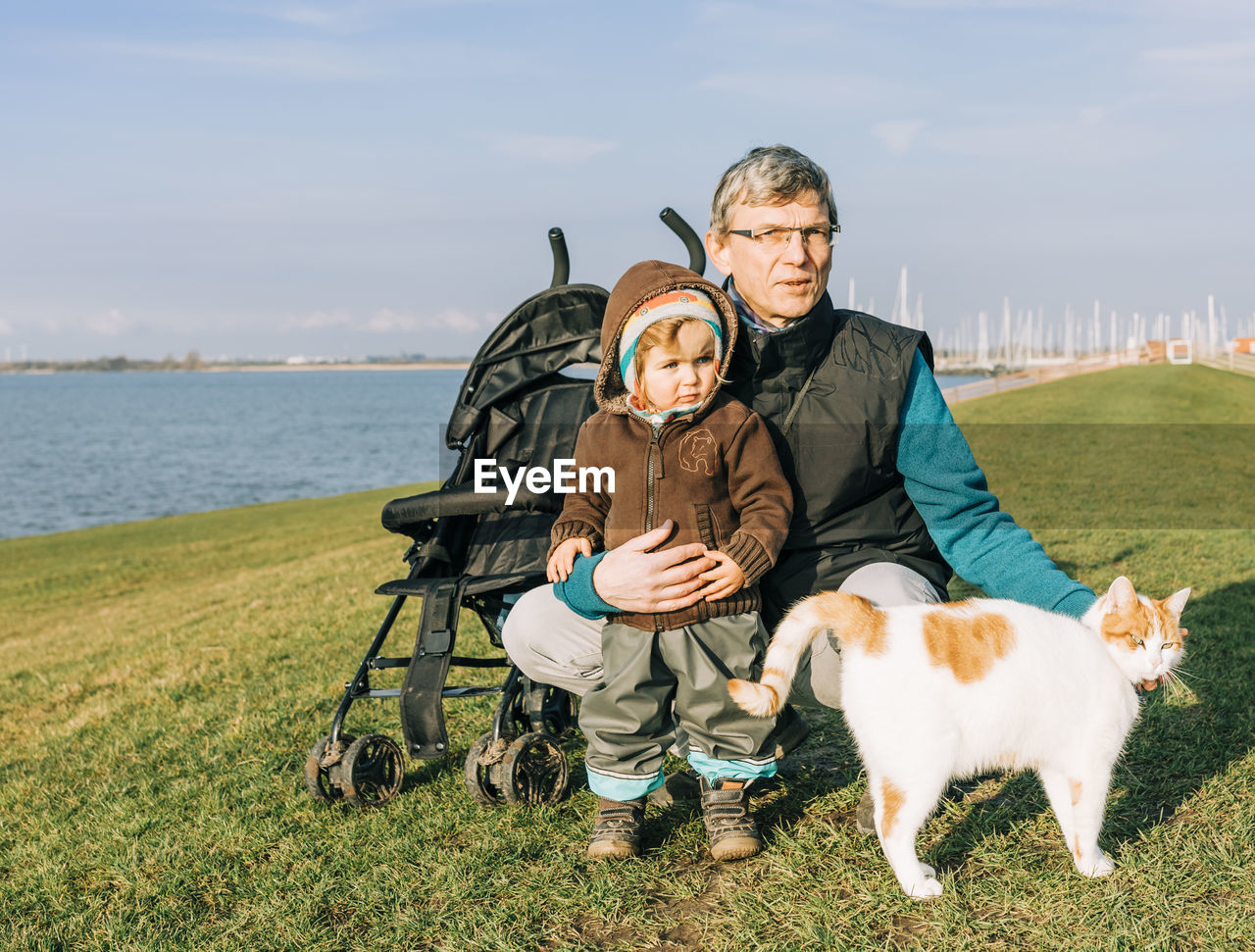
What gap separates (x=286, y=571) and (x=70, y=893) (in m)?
8.19

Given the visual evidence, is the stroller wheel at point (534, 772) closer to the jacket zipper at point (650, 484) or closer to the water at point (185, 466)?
the jacket zipper at point (650, 484)

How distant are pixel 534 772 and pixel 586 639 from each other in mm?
614

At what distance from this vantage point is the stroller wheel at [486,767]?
10.8 feet

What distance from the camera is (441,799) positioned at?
347cm

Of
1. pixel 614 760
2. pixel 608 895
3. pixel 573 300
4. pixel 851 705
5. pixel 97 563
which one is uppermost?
pixel 573 300

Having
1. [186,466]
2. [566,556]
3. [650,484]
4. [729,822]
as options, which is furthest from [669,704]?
[186,466]

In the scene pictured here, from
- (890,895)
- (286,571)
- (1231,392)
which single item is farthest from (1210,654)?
(1231,392)

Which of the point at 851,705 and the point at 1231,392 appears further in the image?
the point at 1231,392

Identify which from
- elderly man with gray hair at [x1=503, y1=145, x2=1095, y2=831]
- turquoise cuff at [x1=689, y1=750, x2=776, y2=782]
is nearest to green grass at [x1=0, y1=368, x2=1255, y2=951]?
turquoise cuff at [x1=689, y1=750, x2=776, y2=782]

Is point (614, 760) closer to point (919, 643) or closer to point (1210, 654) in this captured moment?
point (919, 643)

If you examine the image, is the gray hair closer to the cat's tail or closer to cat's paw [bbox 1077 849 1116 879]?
the cat's tail

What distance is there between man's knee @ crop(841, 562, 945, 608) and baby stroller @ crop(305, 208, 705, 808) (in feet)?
3.67

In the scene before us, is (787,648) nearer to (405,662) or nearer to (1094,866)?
(1094,866)

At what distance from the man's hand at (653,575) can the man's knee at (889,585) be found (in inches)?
19.5
